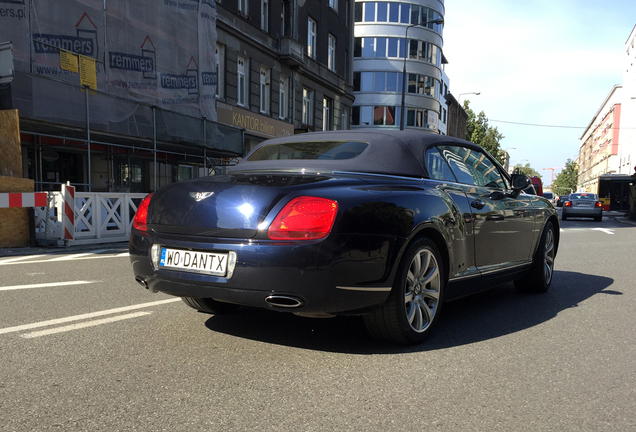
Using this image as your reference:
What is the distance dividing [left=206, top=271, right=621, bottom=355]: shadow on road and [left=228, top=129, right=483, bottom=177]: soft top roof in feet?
3.74

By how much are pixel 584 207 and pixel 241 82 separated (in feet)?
54.7

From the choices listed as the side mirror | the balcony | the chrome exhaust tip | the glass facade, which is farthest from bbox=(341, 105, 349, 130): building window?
the chrome exhaust tip

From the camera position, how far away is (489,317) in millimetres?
4855

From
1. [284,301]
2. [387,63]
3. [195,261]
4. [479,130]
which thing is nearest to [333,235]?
[284,301]

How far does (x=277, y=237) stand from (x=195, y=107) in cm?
1679

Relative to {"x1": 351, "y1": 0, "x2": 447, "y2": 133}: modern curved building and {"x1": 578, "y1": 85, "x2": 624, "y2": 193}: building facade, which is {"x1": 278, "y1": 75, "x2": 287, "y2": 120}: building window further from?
{"x1": 578, "y1": 85, "x2": 624, "y2": 193}: building facade

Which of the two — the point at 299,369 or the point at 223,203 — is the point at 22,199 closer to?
the point at 223,203

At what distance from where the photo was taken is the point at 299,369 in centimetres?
332

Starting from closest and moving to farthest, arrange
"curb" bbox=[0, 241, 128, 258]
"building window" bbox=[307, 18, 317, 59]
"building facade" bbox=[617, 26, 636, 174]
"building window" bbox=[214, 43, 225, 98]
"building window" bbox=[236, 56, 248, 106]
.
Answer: "curb" bbox=[0, 241, 128, 258]
"building window" bbox=[214, 43, 225, 98]
"building window" bbox=[236, 56, 248, 106]
"building window" bbox=[307, 18, 317, 59]
"building facade" bbox=[617, 26, 636, 174]

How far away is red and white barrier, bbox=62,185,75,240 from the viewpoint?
10391 mm

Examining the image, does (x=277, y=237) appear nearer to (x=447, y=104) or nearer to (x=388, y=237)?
(x=388, y=237)

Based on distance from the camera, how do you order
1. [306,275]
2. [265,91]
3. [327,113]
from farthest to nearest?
1. [327,113]
2. [265,91]
3. [306,275]

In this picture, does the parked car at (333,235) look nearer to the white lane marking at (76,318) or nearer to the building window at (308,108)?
the white lane marking at (76,318)

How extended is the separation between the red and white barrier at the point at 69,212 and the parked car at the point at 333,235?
6.67 meters
